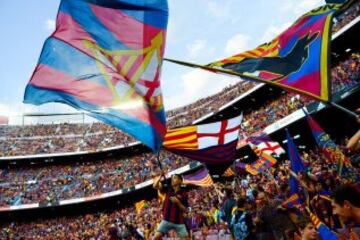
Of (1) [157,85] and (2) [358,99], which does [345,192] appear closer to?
(1) [157,85]

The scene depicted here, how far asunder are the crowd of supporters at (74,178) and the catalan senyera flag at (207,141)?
26465 millimetres

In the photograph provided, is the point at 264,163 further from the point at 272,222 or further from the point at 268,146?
the point at 272,222

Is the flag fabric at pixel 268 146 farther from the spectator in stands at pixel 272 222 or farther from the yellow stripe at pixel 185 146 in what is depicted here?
the spectator in stands at pixel 272 222

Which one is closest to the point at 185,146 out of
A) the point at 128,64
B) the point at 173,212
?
the point at 173,212

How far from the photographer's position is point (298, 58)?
16.1ft

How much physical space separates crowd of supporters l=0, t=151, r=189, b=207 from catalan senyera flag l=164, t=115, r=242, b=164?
1042 inches

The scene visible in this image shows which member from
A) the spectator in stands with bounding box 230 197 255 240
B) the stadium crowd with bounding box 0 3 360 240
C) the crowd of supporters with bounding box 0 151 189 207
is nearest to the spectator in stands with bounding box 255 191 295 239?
the spectator in stands with bounding box 230 197 255 240

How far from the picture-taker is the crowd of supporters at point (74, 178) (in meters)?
38.5

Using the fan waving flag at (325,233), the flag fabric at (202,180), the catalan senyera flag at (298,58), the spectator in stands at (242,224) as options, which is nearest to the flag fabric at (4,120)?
the flag fabric at (202,180)

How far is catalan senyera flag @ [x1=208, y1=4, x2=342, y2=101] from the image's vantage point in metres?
4.13

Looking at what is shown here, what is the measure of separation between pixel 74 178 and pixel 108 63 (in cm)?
3899

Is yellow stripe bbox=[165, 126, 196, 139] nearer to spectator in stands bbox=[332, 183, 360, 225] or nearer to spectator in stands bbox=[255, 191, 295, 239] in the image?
spectator in stands bbox=[255, 191, 295, 239]

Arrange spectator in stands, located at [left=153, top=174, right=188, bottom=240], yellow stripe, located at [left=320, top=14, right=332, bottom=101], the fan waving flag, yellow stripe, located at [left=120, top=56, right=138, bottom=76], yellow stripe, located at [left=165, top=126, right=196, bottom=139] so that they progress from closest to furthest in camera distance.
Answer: yellow stripe, located at [left=320, top=14, right=332, bottom=101]
the fan waving flag
yellow stripe, located at [left=120, top=56, right=138, bottom=76]
spectator in stands, located at [left=153, top=174, right=188, bottom=240]
yellow stripe, located at [left=165, top=126, right=196, bottom=139]

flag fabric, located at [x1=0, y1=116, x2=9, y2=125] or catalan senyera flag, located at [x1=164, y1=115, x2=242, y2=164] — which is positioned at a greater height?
flag fabric, located at [x1=0, y1=116, x2=9, y2=125]
